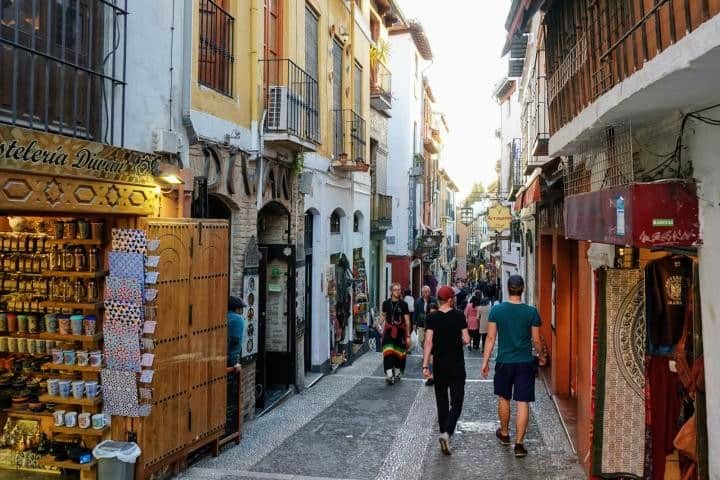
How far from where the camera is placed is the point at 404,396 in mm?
11664

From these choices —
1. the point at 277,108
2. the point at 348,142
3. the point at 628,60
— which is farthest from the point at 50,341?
the point at 348,142

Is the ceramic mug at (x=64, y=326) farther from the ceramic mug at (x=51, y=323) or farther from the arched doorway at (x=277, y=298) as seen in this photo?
the arched doorway at (x=277, y=298)

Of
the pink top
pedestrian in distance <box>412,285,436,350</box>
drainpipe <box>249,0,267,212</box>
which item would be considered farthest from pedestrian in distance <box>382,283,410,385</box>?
the pink top

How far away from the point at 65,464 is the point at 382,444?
3.56 m

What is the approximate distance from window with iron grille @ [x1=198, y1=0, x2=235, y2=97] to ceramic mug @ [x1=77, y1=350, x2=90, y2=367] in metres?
3.63

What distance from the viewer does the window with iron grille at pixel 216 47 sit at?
912 centimetres

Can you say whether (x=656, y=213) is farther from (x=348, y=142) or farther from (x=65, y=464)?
(x=348, y=142)

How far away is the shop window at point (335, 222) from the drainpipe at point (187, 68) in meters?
8.21

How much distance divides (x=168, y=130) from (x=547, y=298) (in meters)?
9.24

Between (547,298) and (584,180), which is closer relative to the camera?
(584,180)

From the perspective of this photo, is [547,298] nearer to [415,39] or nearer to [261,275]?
[261,275]

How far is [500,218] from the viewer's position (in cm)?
2561

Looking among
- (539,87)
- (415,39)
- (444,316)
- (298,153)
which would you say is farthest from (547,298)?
(415,39)

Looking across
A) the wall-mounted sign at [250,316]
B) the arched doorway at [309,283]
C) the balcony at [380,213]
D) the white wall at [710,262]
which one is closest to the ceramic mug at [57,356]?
the wall-mounted sign at [250,316]
